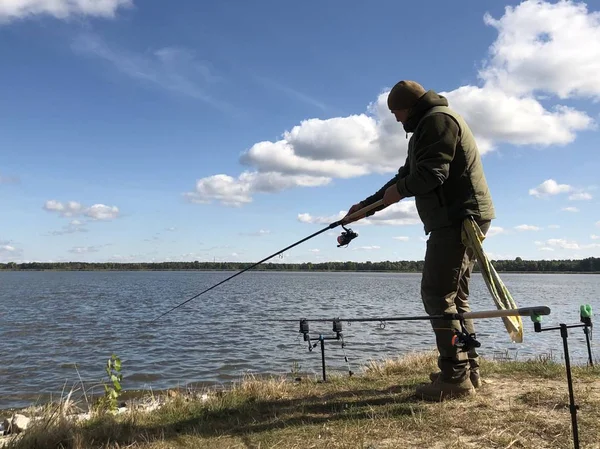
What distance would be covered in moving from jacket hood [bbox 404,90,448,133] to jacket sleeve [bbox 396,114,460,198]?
234mm

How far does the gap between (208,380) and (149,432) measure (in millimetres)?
6228

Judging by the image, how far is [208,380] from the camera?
10242mm

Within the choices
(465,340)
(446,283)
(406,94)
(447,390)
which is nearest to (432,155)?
(406,94)

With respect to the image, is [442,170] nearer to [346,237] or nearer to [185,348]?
[346,237]

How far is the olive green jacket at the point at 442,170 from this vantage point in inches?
154

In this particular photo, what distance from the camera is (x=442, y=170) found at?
3885mm

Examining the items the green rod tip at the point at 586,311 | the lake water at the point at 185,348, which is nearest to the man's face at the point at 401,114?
the green rod tip at the point at 586,311

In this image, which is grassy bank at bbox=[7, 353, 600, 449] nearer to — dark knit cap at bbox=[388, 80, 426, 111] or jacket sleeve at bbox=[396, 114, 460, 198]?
jacket sleeve at bbox=[396, 114, 460, 198]

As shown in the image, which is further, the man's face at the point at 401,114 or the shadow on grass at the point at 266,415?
the man's face at the point at 401,114

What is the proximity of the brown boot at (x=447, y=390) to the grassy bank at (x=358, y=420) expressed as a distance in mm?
74

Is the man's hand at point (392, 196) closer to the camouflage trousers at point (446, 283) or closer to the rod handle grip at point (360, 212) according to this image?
the rod handle grip at point (360, 212)

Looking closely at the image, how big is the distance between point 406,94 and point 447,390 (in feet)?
8.24

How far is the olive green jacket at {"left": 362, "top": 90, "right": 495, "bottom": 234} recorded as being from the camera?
390 centimetres

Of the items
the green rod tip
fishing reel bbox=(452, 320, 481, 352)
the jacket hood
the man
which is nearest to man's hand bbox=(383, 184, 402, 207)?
the man
